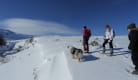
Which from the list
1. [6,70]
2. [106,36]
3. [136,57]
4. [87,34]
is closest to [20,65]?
[6,70]

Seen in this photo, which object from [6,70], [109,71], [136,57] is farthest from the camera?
[6,70]

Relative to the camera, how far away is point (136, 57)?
5.32m

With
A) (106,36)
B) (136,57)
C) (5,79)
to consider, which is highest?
(106,36)

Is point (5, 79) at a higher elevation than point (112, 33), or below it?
below

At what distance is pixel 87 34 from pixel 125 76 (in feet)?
14.9

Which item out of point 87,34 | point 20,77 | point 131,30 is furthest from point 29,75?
point 131,30

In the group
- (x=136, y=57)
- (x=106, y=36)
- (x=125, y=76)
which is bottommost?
(x=125, y=76)

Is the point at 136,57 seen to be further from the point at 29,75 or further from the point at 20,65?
the point at 20,65

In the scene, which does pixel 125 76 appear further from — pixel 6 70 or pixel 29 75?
pixel 6 70

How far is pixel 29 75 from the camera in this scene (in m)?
9.28

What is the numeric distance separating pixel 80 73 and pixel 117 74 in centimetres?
153

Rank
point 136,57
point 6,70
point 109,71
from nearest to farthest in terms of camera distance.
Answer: point 136,57
point 109,71
point 6,70

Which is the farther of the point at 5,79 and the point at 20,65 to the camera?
the point at 20,65

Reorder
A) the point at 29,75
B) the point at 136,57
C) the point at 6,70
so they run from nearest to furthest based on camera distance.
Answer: the point at 136,57 → the point at 29,75 → the point at 6,70
